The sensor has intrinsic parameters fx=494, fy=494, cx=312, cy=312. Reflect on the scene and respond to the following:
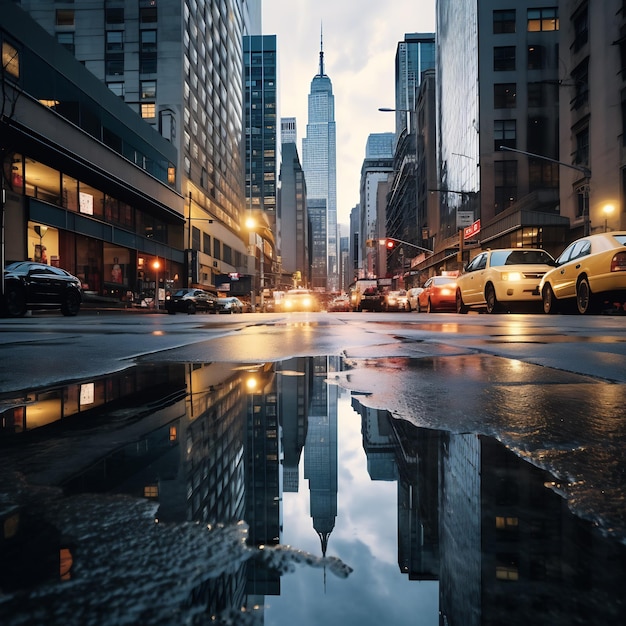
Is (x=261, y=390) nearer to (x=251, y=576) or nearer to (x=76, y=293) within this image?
(x=251, y=576)

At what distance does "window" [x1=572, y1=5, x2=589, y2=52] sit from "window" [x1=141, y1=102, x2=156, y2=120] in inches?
1375

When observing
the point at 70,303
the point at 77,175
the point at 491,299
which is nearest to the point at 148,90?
the point at 77,175

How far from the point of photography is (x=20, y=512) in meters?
1.05

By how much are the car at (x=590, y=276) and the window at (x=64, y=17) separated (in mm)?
52003

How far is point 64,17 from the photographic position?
47531 millimetres

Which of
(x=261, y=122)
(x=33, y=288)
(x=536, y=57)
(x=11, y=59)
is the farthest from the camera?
(x=261, y=122)

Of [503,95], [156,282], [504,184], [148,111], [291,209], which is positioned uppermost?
[291,209]

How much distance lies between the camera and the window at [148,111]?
1822 inches

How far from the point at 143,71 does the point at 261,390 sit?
52.3m

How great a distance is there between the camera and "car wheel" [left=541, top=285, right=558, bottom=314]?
14062 mm

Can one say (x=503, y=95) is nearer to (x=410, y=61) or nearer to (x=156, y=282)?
(x=156, y=282)

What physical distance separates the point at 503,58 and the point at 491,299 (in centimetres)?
3979

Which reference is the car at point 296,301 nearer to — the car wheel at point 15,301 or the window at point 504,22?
the window at point 504,22

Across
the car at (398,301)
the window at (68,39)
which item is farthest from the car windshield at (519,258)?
the window at (68,39)
